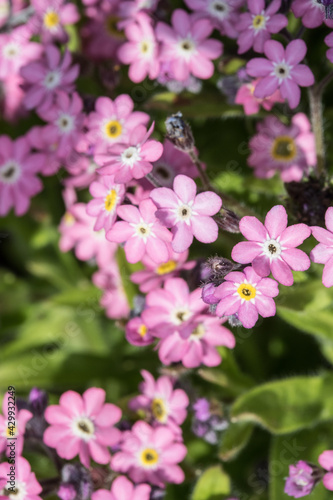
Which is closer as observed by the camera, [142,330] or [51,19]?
[142,330]

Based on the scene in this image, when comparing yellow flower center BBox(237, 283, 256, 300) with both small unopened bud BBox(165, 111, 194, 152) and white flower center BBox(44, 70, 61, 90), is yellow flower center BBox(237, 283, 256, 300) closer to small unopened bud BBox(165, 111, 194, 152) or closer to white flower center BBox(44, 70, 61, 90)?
small unopened bud BBox(165, 111, 194, 152)

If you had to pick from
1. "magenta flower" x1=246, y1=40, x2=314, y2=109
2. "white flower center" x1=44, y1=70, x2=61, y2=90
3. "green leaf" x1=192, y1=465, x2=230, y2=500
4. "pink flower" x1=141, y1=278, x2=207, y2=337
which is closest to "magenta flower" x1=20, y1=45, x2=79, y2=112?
"white flower center" x1=44, y1=70, x2=61, y2=90

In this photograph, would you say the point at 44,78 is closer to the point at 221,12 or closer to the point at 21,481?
the point at 221,12

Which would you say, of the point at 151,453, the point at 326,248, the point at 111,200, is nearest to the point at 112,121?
the point at 111,200

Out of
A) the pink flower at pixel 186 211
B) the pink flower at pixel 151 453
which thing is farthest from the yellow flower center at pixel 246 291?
the pink flower at pixel 151 453

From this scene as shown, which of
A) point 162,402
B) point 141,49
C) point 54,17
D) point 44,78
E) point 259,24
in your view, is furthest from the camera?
point 54,17

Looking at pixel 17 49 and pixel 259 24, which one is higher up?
pixel 259 24

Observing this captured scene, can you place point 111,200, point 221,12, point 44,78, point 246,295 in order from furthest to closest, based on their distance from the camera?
1. point 44,78
2. point 221,12
3. point 111,200
4. point 246,295

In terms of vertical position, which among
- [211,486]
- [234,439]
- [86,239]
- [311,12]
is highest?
[311,12]
